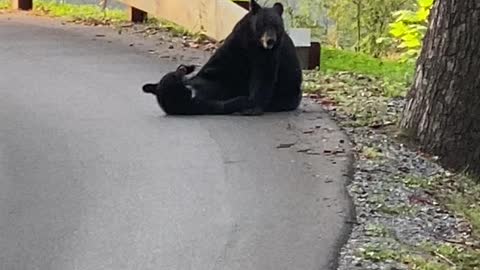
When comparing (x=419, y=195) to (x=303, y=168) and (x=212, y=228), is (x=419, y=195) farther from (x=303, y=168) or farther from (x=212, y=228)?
(x=212, y=228)

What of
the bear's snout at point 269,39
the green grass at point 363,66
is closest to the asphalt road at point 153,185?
the bear's snout at point 269,39

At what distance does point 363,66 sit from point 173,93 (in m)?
3.88

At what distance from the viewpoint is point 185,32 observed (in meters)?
12.7

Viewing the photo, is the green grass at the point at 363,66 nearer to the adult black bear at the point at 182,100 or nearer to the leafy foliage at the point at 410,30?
the leafy foliage at the point at 410,30

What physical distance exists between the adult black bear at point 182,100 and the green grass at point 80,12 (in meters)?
6.05

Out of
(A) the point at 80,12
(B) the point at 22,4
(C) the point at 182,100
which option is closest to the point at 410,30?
(A) the point at 80,12

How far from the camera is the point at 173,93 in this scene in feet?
26.7

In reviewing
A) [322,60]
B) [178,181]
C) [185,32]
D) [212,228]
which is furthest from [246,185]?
[185,32]

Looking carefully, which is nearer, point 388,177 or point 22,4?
point 388,177

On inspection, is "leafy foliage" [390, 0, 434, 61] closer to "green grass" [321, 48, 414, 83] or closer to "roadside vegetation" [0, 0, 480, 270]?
"roadside vegetation" [0, 0, 480, 270]

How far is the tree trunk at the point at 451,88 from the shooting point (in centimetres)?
747

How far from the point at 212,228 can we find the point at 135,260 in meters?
0.60

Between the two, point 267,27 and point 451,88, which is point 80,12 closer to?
point 267,27

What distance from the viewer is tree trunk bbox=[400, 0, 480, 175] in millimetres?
7469
